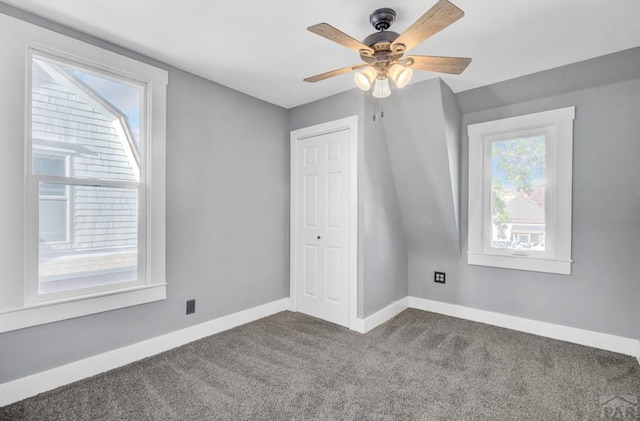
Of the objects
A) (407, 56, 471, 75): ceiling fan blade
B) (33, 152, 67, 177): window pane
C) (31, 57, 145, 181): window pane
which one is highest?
(407, 56, 471, 75): ceiling fan blade

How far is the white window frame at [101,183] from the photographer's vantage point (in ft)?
6.22

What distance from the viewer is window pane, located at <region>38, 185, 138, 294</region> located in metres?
2.09

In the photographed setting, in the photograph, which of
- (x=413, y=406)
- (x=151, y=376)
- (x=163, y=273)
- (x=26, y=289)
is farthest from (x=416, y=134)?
(x=26, y=289)

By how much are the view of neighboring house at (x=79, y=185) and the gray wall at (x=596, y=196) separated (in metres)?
3.21

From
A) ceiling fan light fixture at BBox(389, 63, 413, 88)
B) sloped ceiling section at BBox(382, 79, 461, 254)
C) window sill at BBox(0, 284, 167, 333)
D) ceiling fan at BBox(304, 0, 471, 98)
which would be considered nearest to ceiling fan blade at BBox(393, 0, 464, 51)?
ceiling fan at BBox(304, 0, 471, 98)

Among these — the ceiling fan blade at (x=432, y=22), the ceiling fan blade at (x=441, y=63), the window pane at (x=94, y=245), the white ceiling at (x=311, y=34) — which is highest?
the white ceiling at (x=311, y=34)

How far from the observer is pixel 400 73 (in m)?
1.80

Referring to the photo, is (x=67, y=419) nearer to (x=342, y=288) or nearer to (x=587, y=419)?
(x=342, y=288)

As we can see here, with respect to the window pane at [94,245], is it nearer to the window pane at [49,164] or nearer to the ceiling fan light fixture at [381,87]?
the window pane at [49,164]

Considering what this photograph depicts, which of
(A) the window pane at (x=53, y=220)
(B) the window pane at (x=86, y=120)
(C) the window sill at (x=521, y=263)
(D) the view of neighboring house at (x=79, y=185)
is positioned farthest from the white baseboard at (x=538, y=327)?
(A) the window pane at (x=53, y=220)

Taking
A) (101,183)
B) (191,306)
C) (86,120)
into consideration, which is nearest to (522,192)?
(191,306)

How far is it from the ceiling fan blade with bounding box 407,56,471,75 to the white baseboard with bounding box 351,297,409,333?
2228 millimetres

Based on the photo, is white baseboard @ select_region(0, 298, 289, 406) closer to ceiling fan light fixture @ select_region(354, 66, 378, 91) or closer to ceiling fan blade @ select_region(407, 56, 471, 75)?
ceiling fan light fixture @ select_region(354, 66, 378, 91)

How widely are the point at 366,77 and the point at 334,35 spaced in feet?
1.07
